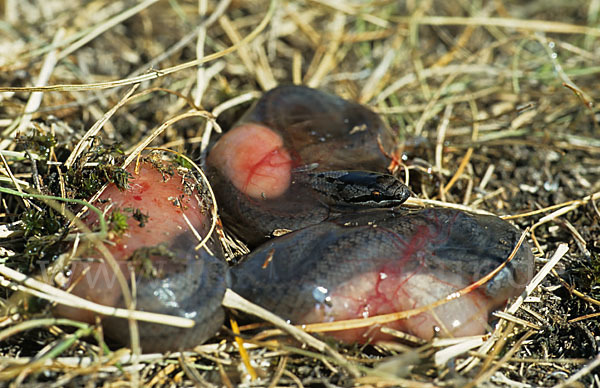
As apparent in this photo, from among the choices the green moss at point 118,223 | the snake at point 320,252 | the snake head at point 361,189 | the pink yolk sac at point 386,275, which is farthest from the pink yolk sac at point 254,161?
the green moss at point 118,223

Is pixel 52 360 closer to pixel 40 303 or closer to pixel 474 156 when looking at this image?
pixel 40 303

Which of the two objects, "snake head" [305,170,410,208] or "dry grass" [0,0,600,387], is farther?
"snake head" [305,170,410,208]

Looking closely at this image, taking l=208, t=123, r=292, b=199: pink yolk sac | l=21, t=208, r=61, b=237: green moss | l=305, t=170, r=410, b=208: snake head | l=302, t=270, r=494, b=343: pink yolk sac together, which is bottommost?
l=302, t=270, r=494, b=343: pink yolk sac

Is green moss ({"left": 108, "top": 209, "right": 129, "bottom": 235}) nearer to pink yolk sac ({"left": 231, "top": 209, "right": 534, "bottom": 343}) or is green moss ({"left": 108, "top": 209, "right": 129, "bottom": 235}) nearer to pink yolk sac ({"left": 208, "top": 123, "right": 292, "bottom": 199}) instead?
pink yolk sac ({"left": 231, "top": 209, "right": 534, "bottom": 343})

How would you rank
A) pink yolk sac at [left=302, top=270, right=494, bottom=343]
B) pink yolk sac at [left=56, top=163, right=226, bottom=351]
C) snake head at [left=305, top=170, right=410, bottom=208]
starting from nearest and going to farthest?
pink yolk sac at [left=56, top=163, right=226, bottom=351], pink yolk sac at [left=302, top=270, right=494, bottom=343], snake head at [left=305, top=170, right=410, bottom=208]

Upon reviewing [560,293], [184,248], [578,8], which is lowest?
[560,293]

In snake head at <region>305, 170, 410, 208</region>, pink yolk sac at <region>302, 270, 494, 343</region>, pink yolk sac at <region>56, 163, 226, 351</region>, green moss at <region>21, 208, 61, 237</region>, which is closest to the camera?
pink yolk sac at <region>56, 163, 226, 351</region>

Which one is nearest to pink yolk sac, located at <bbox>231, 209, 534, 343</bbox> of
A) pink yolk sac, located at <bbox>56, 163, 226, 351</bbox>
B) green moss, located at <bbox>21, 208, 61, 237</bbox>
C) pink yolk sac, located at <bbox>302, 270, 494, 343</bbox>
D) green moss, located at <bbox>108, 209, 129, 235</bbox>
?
pink yolk sac, located at <bbox>302, 270, 494, 343</bbox>

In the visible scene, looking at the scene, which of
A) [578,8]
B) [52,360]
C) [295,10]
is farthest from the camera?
[578,8]

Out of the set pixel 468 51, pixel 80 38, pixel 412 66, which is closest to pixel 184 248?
pixel 80 38
